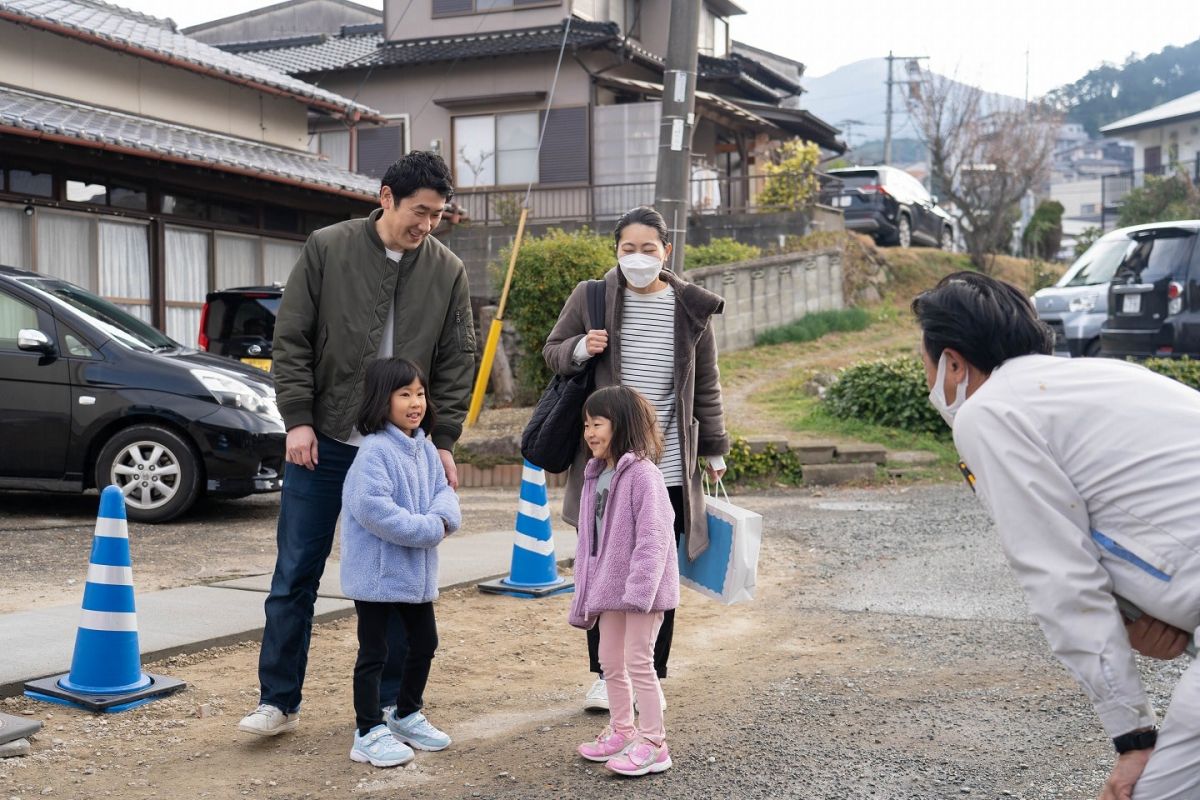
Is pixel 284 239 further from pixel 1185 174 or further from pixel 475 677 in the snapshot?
pixel 1185 174

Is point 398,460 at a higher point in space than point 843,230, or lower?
lower

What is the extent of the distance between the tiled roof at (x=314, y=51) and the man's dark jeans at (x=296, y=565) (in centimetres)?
2273

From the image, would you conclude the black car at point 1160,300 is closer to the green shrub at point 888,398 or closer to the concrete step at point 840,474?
the green shrub at point 888,398

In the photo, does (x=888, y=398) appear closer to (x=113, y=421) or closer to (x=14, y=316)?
(x=113, y=421)

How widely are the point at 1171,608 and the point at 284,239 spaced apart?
15.9 metres

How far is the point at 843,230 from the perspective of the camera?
23078 mm

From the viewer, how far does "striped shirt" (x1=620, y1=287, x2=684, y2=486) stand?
4.60 m

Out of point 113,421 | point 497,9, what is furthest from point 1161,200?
point 113,421

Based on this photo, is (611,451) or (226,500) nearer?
(611,451)

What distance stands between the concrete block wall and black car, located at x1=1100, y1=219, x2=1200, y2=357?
515cm

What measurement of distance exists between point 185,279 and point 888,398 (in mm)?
8718

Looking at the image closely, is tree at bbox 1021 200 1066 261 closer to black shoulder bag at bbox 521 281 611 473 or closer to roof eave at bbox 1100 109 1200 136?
roof eave at bbox 1100 109 1200 136

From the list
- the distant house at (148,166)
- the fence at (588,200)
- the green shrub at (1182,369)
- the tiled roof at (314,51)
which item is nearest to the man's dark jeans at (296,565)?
the distant house at (148,166)

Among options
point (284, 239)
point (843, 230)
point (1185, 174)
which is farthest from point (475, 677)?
point (1185, 174)
